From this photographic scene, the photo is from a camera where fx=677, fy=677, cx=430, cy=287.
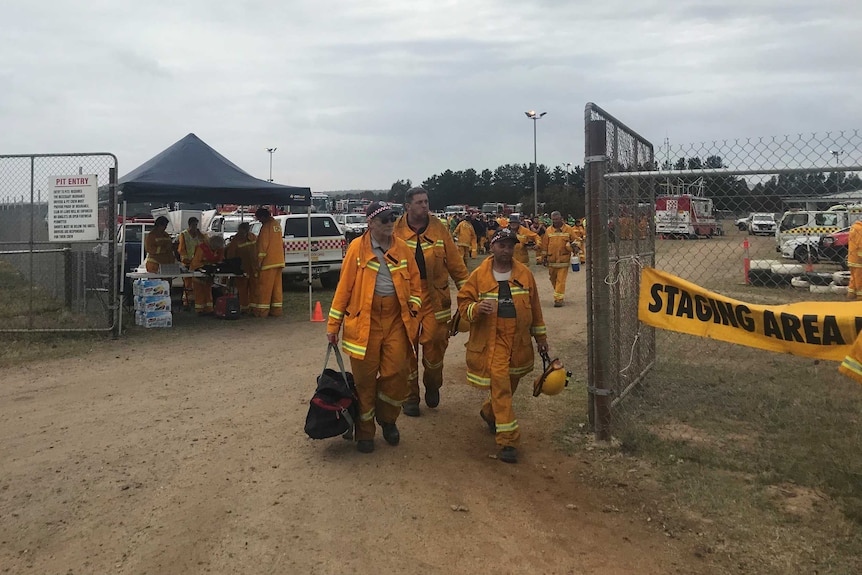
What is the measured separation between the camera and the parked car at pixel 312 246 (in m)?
16.2

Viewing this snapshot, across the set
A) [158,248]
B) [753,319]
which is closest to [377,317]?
[753,319]

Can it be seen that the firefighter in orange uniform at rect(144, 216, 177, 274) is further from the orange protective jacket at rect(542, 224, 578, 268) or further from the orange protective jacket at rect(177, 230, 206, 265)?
the orange protective jacket at rect(542, 224, 578, 268)

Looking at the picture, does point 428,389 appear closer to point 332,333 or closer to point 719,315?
point 332,333

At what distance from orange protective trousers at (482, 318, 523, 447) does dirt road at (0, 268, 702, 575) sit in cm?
24

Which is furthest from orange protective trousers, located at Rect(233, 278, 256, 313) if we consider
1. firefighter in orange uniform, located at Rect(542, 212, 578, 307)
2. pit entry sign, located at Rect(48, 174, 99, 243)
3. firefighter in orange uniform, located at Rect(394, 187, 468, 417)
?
firefighter in orange uniform, located at Rect(394, 187, 468, 417)

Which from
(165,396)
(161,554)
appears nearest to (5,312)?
(165,396)

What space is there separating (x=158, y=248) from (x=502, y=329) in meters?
9.59

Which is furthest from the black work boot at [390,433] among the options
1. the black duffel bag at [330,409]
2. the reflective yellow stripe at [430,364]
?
the reflective yellow stripe at [430,364]

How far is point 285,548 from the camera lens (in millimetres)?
3662

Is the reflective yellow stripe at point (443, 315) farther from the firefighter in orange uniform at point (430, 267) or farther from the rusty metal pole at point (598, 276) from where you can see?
the rusty metal pole at point (598, 276)

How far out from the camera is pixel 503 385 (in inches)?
194

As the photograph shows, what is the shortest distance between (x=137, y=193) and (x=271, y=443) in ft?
22.1

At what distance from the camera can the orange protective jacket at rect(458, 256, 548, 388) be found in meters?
5.03

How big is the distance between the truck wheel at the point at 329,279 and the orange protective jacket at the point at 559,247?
226 inches
